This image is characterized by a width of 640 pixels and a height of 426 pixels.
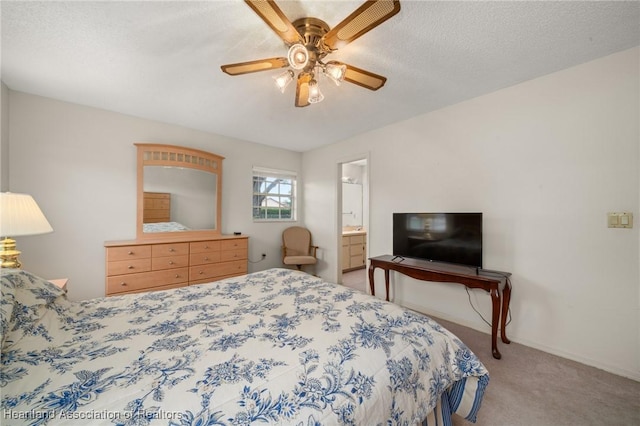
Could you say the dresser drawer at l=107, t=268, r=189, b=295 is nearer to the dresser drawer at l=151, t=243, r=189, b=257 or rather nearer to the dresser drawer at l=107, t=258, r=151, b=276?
the dresser drawer at l=107, t=258, r=151, b=276

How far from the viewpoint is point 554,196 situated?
210 cm

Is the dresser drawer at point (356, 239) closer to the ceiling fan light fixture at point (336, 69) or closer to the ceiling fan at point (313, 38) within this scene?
the ceiling fan at point (313, 38)

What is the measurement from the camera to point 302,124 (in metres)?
3.28

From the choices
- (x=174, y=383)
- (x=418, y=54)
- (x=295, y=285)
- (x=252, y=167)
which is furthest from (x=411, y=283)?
(x=252, y=167)

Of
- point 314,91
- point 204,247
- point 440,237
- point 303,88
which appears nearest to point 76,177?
point 204,247

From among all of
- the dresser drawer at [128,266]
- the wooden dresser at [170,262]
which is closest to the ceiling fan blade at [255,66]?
the wooden dresser at [170,262]

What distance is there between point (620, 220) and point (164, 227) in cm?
464

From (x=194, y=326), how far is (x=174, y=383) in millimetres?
460

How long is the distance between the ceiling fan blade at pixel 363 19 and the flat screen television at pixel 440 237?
194cm

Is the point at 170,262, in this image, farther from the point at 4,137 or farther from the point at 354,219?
the point at 354,219

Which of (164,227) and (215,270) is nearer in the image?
(164,227)

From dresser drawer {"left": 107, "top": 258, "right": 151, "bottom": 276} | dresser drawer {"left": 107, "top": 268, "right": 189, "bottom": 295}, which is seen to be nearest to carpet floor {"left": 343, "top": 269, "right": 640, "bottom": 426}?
dresser drawer {"left": 107, "top": 268, "right": 189, "bottom": 295}

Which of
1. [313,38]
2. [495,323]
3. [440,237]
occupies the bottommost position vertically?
[495,323]

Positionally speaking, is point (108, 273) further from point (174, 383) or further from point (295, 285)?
point (174, 383)
